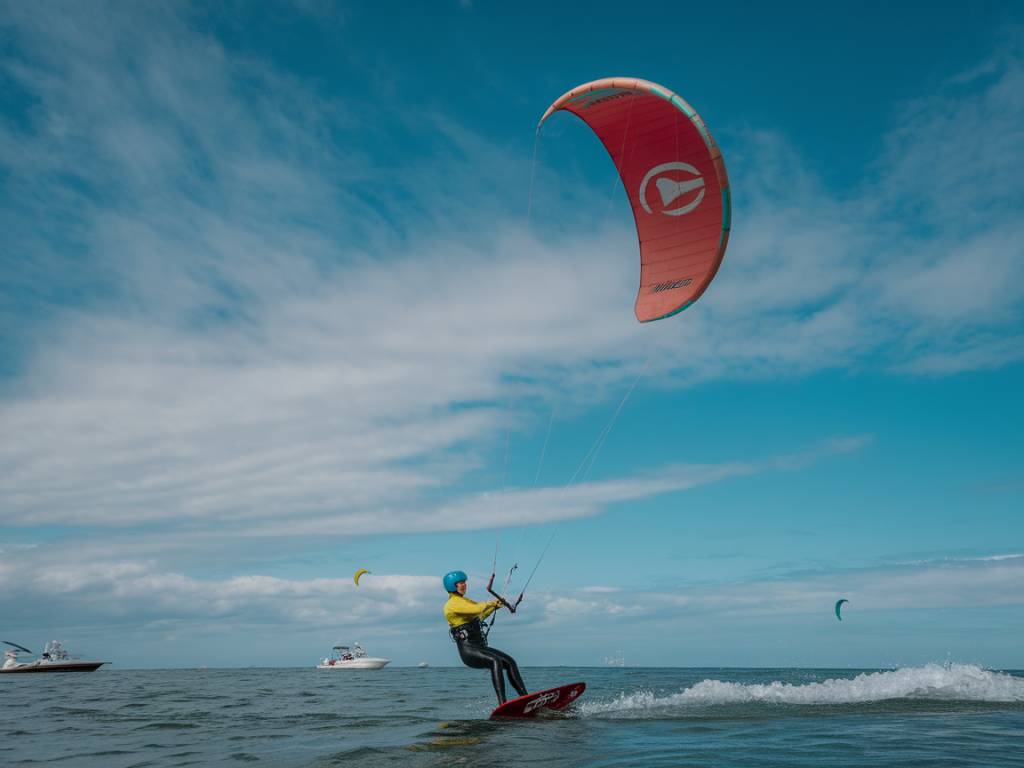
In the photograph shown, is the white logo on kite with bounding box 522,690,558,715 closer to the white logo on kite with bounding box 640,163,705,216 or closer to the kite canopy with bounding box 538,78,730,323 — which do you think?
the kite canopy with bounding box 538,78,730,323

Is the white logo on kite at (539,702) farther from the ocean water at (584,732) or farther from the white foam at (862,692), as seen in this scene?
the white foam at (862,692)

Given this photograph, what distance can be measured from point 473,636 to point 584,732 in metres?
2.96

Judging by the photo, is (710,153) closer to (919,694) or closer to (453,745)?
(453,745)

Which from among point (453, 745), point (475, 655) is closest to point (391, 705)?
point (475, 655)

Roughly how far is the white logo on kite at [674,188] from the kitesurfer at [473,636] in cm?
807

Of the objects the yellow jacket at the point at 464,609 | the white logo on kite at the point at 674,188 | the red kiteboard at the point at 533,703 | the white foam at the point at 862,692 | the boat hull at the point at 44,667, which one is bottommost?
the white foam at the point at 862,692

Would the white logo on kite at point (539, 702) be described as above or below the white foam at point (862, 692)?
above

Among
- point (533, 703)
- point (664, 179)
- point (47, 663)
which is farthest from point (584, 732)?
point (47, 663)

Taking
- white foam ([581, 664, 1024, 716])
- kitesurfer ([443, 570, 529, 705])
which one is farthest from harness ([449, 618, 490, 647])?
white foam ([581, 664, 1024, 716])

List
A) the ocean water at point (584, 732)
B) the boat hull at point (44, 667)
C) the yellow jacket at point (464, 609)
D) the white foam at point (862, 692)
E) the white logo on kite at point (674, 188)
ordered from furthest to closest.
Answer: the boat hull at point (44, 667) → the white foam at point (862, 692) → the white logo on kite at point (674, 188) → the yellow jacket at point (464, 609) → the ocean water at point (584, 732)

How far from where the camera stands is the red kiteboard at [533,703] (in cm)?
1289

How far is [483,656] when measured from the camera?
1329cm

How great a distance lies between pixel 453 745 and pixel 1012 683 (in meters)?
17.7

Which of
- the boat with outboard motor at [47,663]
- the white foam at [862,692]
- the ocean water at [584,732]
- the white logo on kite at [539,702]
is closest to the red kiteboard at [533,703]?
the white logo on kite at [539,702]
